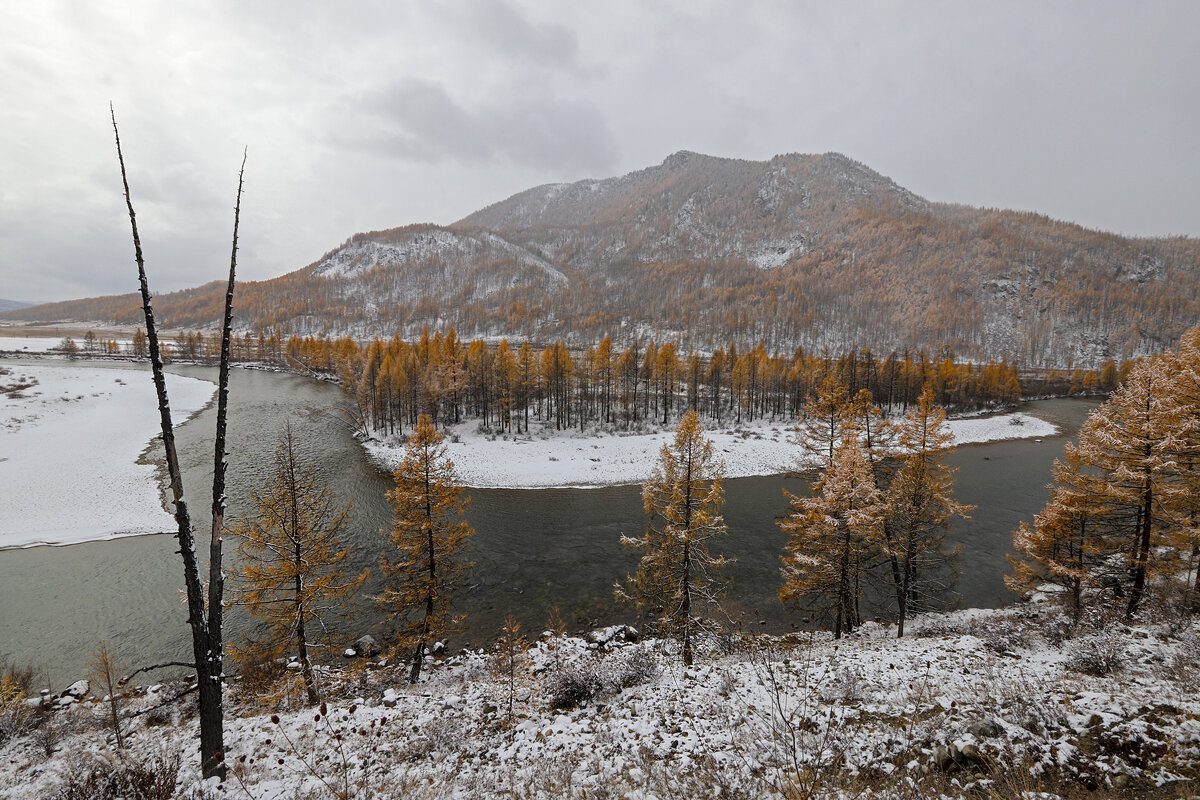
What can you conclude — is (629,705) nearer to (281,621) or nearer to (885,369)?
(281,621)

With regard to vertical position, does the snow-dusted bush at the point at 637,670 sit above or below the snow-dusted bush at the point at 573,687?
below

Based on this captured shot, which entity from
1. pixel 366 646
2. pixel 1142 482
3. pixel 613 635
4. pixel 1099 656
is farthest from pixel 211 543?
pixel 1142 482

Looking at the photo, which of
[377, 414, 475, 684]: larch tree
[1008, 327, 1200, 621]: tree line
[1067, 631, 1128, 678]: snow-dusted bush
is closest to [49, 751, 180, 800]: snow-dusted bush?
[377, 414, 475, 684]: larch tree

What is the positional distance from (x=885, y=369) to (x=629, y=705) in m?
70.8

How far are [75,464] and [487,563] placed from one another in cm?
3442

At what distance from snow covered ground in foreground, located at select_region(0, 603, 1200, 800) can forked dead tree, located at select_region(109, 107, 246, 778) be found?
96 centimetres

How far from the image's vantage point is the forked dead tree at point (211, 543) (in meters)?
4.72

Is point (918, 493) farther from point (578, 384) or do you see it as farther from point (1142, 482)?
point (578, 384)

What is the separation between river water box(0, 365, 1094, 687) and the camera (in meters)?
16.1

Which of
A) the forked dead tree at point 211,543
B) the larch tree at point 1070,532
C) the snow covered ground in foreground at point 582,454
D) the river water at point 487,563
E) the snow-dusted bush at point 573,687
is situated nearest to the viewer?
the forked dead tree at point 211,543

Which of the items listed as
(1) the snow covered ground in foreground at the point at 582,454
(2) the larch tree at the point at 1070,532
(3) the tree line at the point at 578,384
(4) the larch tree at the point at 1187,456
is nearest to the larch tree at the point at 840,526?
(2) the larch tree at the point at 1070,532

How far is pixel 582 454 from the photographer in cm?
4147

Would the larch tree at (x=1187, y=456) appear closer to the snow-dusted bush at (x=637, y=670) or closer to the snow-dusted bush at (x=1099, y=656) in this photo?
the snow-dusted bush at (x=1099, y=656)

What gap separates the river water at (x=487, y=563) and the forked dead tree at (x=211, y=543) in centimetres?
696
